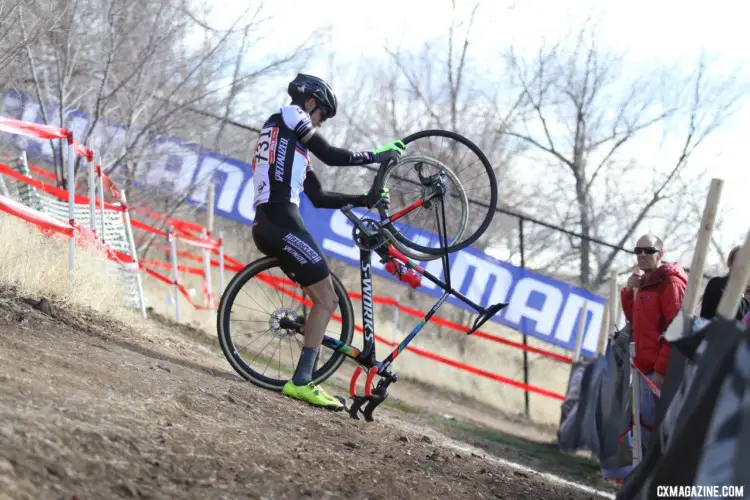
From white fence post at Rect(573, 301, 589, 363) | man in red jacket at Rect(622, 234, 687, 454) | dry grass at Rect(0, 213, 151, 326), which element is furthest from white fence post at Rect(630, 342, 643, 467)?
white fence post at Rect(573, 301, 589, 363)

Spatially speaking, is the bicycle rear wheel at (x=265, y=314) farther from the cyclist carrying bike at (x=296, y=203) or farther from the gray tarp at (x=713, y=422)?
the gray tarp at (x=713, y=422)

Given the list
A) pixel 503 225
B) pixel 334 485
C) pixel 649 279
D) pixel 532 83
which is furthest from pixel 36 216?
pixel 532 83

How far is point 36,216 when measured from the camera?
695 cm

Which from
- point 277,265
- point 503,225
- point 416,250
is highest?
point 503,225

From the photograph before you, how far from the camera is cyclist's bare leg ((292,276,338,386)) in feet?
19.2

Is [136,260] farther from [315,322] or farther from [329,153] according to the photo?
[329,153]

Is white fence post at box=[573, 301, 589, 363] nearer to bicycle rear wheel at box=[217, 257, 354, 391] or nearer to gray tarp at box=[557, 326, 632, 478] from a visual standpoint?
gray tarp at box=[557, 326, 632, 478]

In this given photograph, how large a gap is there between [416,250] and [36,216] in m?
3.04

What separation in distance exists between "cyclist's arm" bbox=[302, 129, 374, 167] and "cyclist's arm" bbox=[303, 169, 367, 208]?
36cm

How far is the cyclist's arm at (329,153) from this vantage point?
18.9ft

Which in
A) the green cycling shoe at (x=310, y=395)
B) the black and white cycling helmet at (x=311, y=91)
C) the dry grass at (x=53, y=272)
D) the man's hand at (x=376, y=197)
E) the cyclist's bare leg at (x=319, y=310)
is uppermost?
the black and white cycling helmet at (x=311, y=91)

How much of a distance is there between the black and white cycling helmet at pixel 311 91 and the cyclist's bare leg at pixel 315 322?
1188mm

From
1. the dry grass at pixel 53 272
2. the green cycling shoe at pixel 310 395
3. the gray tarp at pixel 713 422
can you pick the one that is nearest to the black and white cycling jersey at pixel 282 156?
the green cycling shoe at pixel 310 395

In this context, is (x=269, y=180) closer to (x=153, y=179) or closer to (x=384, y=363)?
(x=384, y=363)
